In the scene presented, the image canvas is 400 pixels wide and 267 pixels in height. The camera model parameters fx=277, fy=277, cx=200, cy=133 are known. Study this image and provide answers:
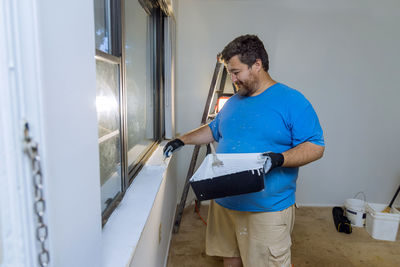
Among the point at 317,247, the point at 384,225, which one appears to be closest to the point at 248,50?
the point at 317,247

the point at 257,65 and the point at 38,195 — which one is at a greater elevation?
the point at 257,65

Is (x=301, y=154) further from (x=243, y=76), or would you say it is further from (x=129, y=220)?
(x=129, y=220)

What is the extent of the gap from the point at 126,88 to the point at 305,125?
2.72 feet

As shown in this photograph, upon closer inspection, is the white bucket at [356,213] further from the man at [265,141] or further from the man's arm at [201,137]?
the man's arm at [201,137]

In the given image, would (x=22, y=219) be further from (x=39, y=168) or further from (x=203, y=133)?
(x=203, y=133)

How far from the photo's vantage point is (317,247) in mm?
2262

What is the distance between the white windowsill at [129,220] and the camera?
0.76 meters

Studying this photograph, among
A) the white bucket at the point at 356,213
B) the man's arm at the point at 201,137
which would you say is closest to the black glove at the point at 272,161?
the man's arm at the point at 201,137

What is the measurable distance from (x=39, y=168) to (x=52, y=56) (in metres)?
0.16

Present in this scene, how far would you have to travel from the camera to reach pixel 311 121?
1.26 m

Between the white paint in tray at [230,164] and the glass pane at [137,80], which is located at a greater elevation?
the glass pane at [137,80]

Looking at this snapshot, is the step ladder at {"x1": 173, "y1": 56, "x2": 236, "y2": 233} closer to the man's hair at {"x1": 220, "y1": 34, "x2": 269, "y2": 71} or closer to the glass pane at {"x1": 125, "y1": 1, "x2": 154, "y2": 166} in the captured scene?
the glass pane at {"x1": 125, "y1": 1, "x2": 154, "y2": 166}

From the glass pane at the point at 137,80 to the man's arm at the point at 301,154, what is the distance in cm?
80

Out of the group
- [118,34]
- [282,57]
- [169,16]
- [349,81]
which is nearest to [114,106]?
[118,34]
